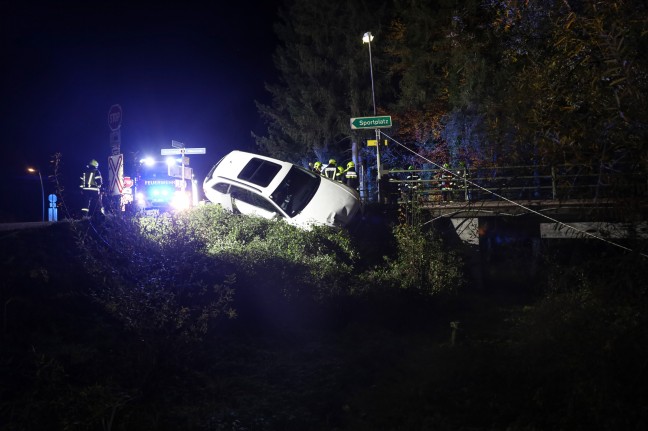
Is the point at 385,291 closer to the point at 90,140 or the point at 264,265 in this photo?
the point at 264,265

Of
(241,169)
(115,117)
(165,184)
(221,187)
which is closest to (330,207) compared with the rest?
(241,169)

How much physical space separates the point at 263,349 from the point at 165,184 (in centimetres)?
672

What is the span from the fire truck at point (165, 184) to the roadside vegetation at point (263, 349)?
2.95 m

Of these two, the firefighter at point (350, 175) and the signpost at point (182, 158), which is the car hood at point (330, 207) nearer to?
the firefighter at point (350, 175)

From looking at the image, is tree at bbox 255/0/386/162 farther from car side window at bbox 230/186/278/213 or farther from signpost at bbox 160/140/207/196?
car side window at bbox 230/186/278/213

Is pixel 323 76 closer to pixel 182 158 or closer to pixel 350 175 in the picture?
pixel 350 175

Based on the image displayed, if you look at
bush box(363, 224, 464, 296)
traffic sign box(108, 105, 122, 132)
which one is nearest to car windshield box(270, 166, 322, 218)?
bush box(363, 224, 464, 296)

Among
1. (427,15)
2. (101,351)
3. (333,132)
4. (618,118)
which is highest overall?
(427,15)

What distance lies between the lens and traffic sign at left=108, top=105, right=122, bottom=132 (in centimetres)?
773

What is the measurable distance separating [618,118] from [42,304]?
7210mm

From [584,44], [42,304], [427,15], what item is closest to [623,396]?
[584,44]

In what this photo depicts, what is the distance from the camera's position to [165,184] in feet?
41.9

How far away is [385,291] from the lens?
33.9ft

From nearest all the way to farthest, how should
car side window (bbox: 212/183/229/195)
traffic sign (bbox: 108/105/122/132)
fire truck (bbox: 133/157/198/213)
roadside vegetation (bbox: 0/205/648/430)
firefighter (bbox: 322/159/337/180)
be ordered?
roadside vegetation (bbox: 0/205/648/430) < traffic sign (bbox: 108/105/122/132) < fire truck (bbox: 133/157/198/213) < car side window (bbox: 212/183/229/195) < firefighter (bbox: 322/159/337/180)
